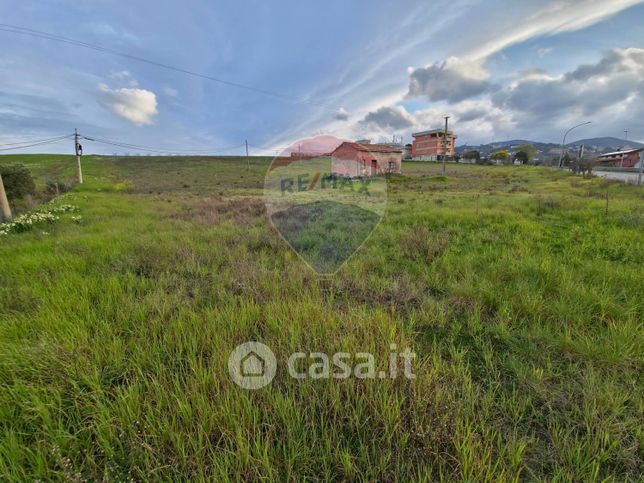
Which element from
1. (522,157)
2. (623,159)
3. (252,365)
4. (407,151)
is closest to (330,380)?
(252,365)

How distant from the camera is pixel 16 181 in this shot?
656 inches

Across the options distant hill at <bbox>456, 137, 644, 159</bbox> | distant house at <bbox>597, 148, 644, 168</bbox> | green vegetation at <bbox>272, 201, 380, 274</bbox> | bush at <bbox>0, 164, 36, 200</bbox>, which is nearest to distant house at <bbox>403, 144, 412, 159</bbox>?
distant hill at <bbox>456, 137, 644, 159</bbox>

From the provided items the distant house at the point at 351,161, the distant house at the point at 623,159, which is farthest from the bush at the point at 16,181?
the distant house at the point at 623,159

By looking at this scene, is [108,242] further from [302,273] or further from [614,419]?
[614,419]

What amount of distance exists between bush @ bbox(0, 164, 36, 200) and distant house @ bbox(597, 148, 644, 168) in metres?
97.0

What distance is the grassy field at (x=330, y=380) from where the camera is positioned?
1392mm

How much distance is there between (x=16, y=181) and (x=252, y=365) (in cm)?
2418

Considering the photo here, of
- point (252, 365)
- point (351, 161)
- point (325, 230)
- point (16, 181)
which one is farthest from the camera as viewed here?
point (16, 181)

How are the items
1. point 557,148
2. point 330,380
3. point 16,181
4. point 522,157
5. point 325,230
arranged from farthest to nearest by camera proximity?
1. point 557,148
2. point 522,157
3. point 16,181
4. point 325,230
5. point 330,380

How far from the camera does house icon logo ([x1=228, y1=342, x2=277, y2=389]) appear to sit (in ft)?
6.07

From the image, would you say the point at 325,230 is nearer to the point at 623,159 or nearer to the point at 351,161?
the point at 351,161

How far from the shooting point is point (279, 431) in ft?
5.07

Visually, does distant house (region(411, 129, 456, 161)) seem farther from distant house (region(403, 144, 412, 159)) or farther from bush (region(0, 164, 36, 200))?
bush (region(0, 164, 36, 200))

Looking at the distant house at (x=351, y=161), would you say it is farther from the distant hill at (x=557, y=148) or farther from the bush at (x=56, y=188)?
the distant hill at (x=557, y=148)
